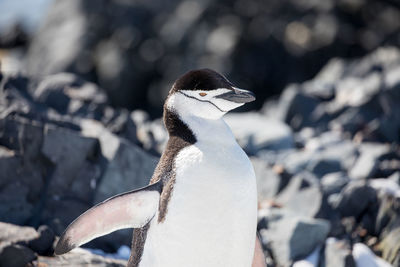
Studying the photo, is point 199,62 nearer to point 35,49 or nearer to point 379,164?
point 35,49

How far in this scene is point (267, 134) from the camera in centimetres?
786

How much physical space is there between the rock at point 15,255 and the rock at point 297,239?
6.66ft

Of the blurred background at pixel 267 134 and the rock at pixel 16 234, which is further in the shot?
the blurred background at pixel 267 134

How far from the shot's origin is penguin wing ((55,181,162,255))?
10.1 ft

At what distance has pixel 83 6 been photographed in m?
19.4

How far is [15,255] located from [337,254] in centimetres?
246

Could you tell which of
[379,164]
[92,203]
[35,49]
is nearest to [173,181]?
[92,203]

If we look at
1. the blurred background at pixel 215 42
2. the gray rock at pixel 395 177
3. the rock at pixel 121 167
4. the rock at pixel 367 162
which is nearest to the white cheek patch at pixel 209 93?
the rock at pixel 121 167

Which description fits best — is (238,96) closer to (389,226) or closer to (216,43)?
(389,226)

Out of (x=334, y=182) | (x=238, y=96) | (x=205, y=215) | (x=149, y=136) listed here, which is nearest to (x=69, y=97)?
(x=149, y=136)

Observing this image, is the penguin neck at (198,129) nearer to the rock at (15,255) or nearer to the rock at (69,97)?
the rock at (15,255)

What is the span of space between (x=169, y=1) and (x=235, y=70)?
422 cm

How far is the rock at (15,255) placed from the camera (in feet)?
11.5

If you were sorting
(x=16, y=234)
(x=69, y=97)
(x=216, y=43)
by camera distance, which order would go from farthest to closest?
1. (x=216, y=43)
2. (x=69, y=97)
3. (x=16, y=234)
